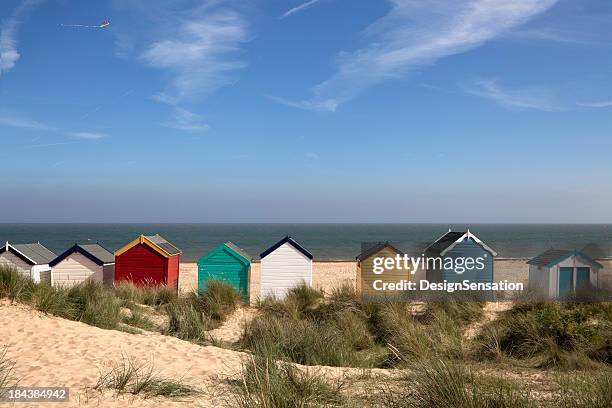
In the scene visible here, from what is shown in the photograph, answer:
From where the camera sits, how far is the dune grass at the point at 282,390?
564 centimetres

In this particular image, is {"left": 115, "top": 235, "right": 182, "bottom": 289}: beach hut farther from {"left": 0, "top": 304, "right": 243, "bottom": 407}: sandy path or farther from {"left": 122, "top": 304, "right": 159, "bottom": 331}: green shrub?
{"left": 0, "top": 304, "right": 243, "bottom": 407}: sandy path

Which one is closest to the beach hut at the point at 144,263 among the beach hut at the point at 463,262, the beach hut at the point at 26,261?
the beach hut at the point at 26,261

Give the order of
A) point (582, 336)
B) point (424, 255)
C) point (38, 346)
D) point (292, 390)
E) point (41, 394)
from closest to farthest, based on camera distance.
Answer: point (292, 390) → point (41, 394) → point (38, 346) → point (582, 336) → point (424, 255)

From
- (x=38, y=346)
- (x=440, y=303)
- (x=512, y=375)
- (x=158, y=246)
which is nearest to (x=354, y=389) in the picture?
(x=512, y=375)

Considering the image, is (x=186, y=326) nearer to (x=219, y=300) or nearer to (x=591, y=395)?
(x=219, y=300)

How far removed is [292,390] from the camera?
6496 mm

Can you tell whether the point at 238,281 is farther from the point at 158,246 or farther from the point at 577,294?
the point at 577,294

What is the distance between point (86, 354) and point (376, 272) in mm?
9674

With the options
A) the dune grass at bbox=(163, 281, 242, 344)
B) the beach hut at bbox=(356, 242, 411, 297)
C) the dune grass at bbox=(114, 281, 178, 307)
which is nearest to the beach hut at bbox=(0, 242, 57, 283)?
the dune grass at bbox=(114, 281, 178, 307)

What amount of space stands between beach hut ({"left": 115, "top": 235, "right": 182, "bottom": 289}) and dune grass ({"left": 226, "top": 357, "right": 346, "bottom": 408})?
11.3m

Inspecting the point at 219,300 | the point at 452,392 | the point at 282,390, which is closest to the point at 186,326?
the point at 219,300

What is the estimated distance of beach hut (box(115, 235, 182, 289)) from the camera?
18.2 metres

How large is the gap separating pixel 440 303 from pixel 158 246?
960 cm

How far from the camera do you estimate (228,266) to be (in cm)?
1766
